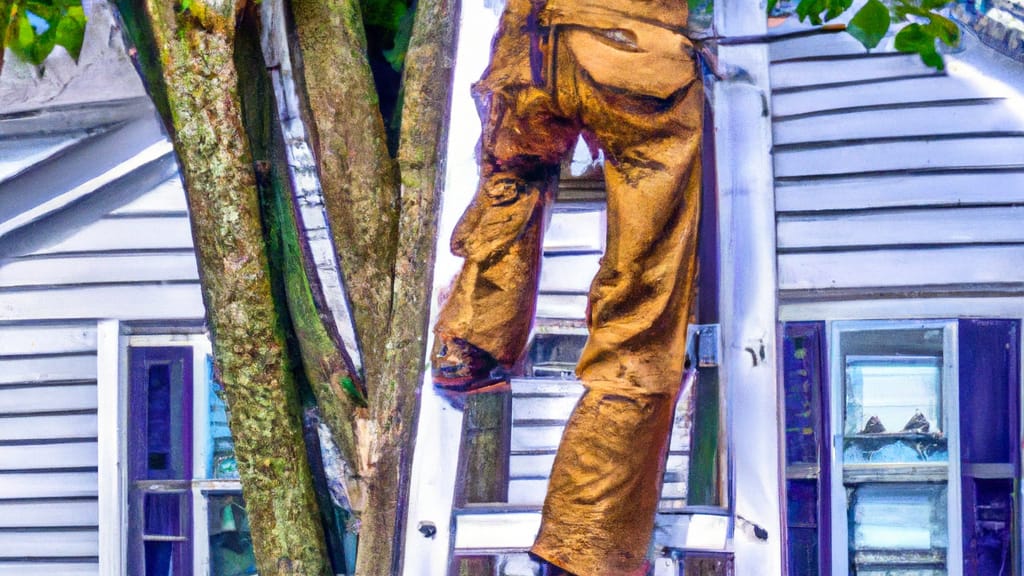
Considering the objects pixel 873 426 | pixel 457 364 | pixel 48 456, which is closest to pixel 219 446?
pixel 48 456

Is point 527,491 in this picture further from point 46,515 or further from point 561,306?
point 46,515

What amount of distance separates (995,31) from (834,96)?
47 centimetres

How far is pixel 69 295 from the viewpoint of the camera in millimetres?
3080

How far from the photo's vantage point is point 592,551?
250cm

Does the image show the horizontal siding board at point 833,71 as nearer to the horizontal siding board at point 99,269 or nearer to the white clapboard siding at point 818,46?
the white clapboard siding at point 818,46

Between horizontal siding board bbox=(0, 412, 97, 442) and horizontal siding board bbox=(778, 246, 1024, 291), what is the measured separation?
2.20 metres

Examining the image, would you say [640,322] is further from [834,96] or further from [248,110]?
[248,110]

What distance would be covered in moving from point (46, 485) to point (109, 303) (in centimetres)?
58

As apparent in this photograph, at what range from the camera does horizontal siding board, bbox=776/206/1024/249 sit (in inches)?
111

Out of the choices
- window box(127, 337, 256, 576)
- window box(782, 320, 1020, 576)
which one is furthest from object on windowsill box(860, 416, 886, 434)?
window box(127, 337, 256, 576)

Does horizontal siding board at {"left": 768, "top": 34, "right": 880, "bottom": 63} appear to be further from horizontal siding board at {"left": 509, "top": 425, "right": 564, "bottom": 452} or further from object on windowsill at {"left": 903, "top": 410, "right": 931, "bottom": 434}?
horizontal siding board at {"left": 509, "top": 425, "right": 564, "bottom": 452}

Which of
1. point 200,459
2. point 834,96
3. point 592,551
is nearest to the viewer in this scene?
point 592,551

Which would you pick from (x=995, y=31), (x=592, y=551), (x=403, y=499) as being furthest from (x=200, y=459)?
(x=995, y=31)

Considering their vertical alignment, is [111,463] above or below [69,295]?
below
